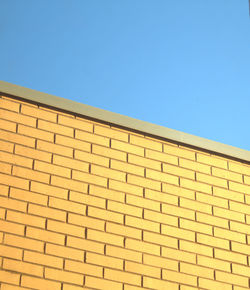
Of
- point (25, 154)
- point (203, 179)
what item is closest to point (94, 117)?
point (25, 154)

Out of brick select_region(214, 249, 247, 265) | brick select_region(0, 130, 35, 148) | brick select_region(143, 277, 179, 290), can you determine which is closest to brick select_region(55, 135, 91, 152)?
brick select_region(0, 130, 35, 148)

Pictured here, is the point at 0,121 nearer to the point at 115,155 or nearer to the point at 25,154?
the point at 25,154

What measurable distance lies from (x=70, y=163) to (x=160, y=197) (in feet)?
3.08

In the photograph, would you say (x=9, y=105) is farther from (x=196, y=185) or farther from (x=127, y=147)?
(x=196, y=185)

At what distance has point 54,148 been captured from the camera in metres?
6.39

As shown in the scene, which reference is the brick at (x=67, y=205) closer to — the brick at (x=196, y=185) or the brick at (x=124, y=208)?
the brick at (x=124, y=208)

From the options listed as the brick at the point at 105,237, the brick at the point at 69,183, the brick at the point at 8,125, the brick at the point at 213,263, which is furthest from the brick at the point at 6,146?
the brick at the point at 213,263

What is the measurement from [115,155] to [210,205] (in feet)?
3.51

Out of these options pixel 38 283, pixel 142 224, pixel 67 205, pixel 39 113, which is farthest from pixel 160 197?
pixel 38 283

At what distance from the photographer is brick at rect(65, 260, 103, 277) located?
233 inches

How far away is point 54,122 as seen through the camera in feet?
21.3

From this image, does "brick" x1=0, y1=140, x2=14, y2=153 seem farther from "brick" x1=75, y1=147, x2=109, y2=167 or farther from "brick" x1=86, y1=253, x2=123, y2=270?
"brick" x1=86, y1=253, x2=123, y2=270

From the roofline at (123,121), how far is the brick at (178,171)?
29 centimetres

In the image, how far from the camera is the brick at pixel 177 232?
6486 millimetres
